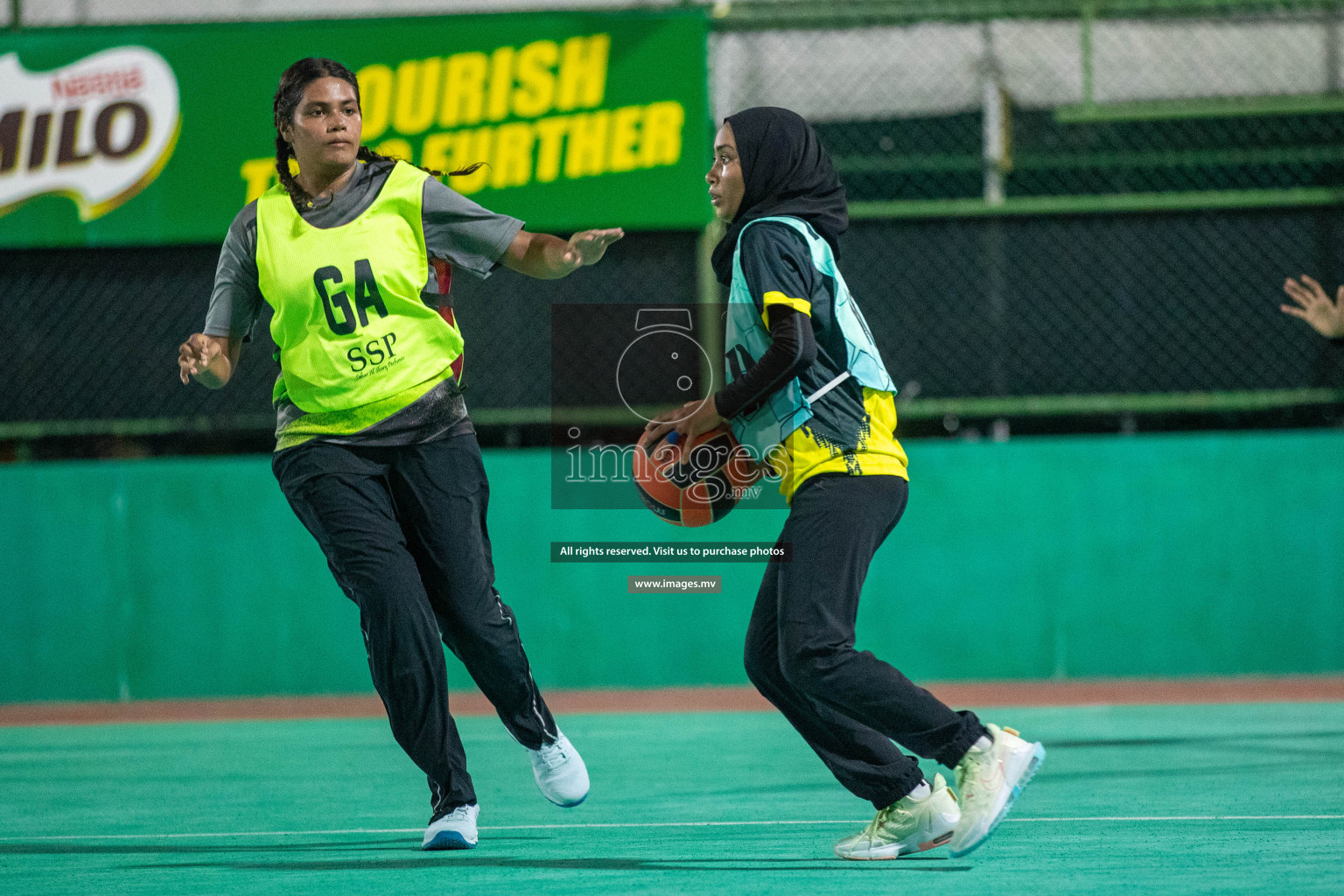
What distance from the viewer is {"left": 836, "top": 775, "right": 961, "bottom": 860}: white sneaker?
167 inches

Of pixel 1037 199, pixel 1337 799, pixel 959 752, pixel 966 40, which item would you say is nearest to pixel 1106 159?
pixel 1037 199

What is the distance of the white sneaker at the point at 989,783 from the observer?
4.07 meters

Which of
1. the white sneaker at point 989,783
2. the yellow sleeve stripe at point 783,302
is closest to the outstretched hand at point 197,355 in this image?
the yellow sleeve stripe at point 783,302

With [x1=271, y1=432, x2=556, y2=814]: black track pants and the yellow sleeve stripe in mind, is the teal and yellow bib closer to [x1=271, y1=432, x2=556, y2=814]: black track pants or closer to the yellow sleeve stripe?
the yellow sleeve stripe

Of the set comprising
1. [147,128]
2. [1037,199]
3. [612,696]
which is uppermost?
[147,128]

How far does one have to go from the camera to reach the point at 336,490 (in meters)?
4.54

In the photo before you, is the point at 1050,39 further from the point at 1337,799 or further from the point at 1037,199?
the point at 1337,799

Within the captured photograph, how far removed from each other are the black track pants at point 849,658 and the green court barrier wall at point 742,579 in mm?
5236

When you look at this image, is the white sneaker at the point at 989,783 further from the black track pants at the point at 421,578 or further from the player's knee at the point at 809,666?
the black track pants at the point at 421,578

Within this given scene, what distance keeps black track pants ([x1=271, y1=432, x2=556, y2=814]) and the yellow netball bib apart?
20cm

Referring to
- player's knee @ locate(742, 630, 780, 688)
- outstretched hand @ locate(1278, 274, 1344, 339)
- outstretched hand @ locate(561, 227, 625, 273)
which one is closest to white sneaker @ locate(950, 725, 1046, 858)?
player's knee @ locate(742, 630, 780, 688)

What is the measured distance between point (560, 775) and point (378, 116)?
6088mm

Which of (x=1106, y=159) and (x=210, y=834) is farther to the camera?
(x=1106, y=159)

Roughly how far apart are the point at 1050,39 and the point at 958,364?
7.06ft
